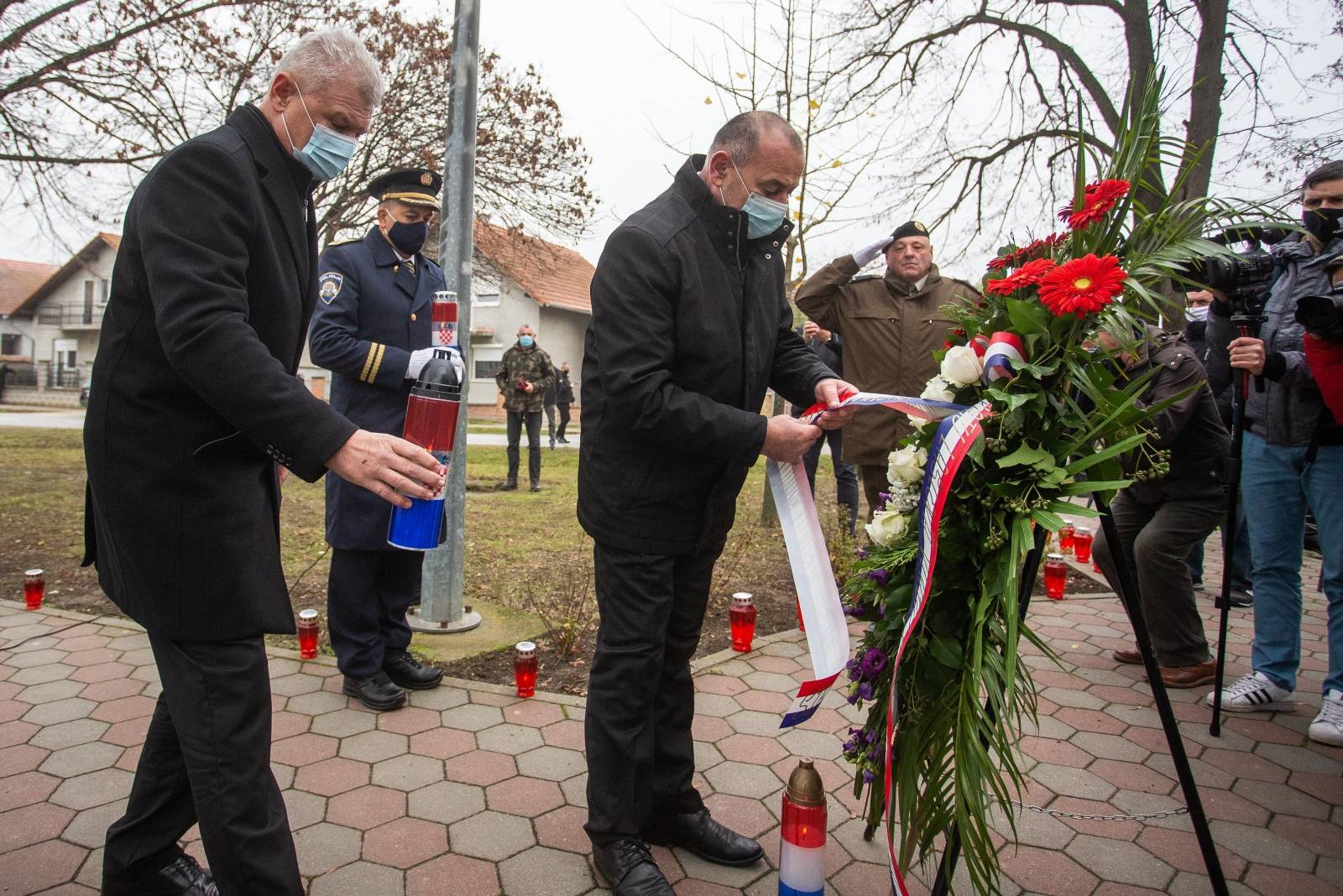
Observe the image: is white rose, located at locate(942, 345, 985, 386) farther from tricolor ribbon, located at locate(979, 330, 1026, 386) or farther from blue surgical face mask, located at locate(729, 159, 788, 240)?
blue surgical face mask, located at locate(729, 159, 788, 240)

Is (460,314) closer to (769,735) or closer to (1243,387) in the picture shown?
(769,735)

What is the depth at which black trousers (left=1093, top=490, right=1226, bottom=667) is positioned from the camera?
4164 millimetres

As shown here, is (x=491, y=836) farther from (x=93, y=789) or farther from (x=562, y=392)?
(x=562, y=392)

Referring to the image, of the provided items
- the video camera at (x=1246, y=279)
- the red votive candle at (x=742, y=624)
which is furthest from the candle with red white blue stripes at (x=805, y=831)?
the video camera at (x=1246, y=279)

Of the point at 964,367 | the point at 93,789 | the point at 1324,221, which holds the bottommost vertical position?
the point at 93,789

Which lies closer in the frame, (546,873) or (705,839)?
(546,873)

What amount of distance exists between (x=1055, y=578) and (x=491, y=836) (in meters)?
4.37

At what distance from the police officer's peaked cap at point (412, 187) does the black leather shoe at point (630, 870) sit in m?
2.67

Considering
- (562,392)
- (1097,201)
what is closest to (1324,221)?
(1097,201)

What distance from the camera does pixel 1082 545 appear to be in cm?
648

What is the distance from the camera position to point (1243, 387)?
3.45 meters

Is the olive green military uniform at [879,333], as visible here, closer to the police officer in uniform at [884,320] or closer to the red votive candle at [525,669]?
the police officer in uniform at [884,320]

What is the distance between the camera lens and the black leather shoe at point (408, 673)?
3.75 metres

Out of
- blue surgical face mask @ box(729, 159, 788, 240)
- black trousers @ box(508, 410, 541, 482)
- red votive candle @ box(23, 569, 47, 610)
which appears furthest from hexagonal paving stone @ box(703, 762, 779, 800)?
black trousers @ box(508, 410, 541, 482)
